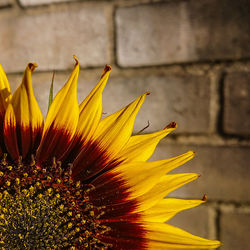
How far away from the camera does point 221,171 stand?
0.51m

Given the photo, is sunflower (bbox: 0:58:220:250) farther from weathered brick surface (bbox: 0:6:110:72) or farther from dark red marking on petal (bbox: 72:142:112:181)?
weathered brick surface (bbox: 0:6:110:72)

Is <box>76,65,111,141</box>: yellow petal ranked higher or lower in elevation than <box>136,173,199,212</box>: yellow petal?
higher

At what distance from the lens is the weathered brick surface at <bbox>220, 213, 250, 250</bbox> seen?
0.51 metres

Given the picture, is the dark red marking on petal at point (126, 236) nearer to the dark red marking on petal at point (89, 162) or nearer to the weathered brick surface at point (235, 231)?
the dark red marking on petal at point (89, 162)

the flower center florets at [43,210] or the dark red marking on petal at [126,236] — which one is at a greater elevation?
the flower center florets at [43,210]

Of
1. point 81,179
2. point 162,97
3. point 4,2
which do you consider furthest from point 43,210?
point 4,2

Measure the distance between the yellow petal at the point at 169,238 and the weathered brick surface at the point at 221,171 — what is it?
10.0 inches

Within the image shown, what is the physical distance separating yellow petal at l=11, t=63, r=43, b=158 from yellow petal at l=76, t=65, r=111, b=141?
35 mm

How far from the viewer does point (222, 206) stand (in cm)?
52

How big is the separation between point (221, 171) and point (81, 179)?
32cm

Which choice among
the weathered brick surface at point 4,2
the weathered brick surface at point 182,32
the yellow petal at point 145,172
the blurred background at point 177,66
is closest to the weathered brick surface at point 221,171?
the blurred background at point 177,66

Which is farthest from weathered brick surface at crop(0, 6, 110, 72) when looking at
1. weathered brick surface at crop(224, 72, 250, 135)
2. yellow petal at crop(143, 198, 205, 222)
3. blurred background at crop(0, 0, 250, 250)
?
yellow petal at crop(143, 198, 205, 222)

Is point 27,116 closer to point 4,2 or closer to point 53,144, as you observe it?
point 53,144

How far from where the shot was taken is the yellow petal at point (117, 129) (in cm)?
26
